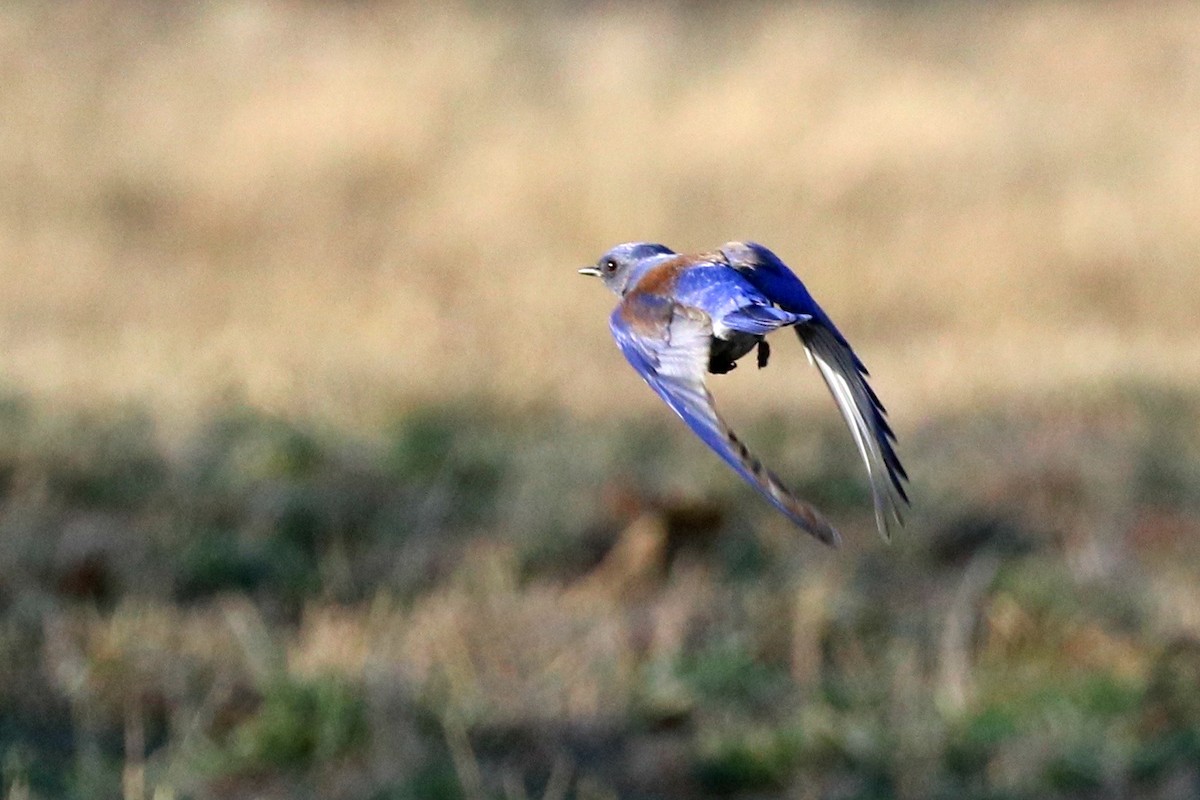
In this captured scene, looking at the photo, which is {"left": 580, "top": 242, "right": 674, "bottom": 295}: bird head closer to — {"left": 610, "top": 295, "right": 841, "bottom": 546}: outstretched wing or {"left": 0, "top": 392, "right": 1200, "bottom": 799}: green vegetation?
{"left": 610, "top": 295, "right": 841, "bottom": 546}: outstretched wing

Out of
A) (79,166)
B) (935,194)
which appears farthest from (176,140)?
(935,194)

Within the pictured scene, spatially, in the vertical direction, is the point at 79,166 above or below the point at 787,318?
below

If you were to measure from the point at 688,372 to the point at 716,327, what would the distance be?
70 millimetres

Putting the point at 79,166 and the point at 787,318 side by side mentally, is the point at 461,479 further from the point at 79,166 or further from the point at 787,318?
the point at 79,166

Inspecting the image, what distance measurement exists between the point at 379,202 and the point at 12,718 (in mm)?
6535

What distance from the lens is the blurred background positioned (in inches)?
154

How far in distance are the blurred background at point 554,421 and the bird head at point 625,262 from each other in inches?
73.1

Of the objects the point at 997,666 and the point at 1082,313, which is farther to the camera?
the point at 1082,313

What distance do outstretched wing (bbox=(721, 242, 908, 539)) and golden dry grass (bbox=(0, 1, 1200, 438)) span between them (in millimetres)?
5081

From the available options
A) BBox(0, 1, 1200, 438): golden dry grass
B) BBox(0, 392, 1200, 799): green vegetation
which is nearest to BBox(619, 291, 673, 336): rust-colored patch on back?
BBox(0, 392, 1200, 799): green vegetation

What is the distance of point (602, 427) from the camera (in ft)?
20.6

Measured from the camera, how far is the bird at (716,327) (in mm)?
1324

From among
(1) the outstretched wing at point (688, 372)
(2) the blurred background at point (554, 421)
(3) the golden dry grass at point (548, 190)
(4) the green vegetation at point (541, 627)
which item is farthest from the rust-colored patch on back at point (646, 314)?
(3) the golden dry grass at point (548, 190)

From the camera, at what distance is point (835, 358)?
1.51m
